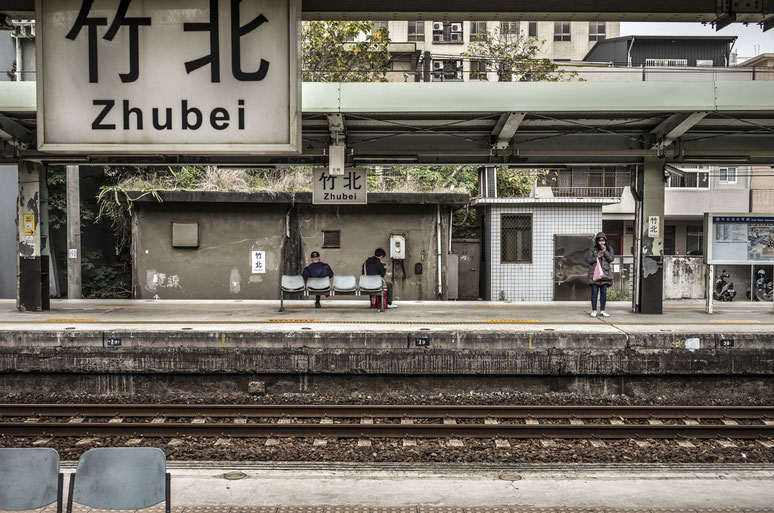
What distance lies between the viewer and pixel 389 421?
9.44 m

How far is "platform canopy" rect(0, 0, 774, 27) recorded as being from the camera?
14.3 feet

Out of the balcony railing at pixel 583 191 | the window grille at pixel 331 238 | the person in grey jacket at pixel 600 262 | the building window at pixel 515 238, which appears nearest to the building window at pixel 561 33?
the balcony railing at pixel 583 191

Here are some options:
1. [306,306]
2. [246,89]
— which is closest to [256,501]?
[246,89]

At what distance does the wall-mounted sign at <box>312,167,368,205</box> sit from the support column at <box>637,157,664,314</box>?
6.10 metres

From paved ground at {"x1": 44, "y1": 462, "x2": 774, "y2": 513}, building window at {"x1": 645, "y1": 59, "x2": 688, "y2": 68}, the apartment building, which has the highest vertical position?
the apartment building

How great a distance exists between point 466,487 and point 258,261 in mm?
12786

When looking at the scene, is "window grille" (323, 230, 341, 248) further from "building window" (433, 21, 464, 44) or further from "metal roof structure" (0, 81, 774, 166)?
"building window" (433, 21, 464, 44)

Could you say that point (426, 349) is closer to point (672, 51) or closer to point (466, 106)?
point (466, 106)

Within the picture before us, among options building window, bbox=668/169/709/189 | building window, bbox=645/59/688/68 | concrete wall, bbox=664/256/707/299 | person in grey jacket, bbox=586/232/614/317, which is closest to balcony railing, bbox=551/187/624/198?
building window, bbox=668/169/709/189

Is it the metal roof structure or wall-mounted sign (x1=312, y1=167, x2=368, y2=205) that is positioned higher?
the metal roof structure

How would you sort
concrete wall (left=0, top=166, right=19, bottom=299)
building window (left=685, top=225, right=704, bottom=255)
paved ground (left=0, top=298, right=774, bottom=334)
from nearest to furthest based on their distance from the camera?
paved ground (left=0, top=298, right=774, bottom=334) < concrete wall (left=0, top=166, right=19, bottom=299) < building window (left=685, top=225, right=704, bottom=255)

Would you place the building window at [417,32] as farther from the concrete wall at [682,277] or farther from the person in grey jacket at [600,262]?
the person in grey jacket at [600,262]

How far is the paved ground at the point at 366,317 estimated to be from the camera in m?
11.7

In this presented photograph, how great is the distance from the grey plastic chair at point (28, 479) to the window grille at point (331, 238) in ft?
47.0
